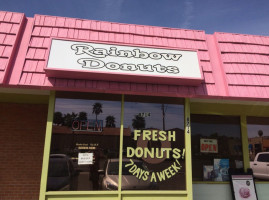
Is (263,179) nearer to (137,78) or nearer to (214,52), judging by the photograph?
(214,52)

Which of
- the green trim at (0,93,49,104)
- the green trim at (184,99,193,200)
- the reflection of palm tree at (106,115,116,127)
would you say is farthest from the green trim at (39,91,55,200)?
the green trim at (184,99,193,200)

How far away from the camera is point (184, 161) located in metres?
6.00

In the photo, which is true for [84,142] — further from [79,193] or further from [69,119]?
[79,193]

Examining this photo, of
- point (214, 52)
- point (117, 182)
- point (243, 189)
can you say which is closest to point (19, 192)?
point (117, 182)

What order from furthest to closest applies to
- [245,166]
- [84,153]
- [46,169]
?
[245,166] < [84,153] < [46,169]

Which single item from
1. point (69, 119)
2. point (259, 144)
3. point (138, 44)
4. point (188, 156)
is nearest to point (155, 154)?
point (188, 156)

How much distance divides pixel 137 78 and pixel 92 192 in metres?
2.81

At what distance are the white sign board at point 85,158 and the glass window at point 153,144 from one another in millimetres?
790

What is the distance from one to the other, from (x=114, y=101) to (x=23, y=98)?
2.72 metres

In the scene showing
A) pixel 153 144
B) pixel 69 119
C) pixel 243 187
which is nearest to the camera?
pixel 69 119

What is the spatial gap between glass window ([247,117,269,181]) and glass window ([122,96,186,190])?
313cm

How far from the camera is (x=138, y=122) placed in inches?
241

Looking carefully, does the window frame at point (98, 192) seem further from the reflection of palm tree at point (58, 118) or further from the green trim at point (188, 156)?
the reflection of palm tree at point (58, 118)

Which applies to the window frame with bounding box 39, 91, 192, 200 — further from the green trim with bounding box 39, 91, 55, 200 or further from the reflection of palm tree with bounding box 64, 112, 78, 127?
the reflection of palm tree with bounding box 64, 112, 78, 127
